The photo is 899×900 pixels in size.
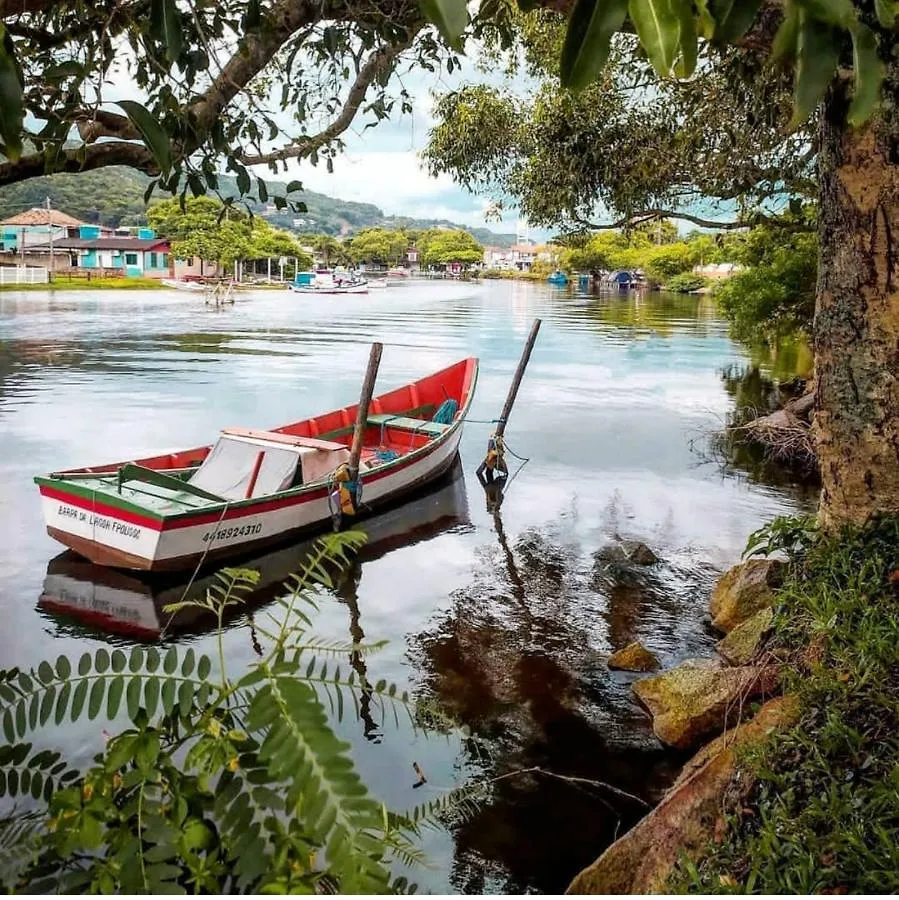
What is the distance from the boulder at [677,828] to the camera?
3.67m

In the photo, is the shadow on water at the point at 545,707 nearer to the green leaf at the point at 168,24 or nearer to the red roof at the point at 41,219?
the green leaf at the point at 168,24

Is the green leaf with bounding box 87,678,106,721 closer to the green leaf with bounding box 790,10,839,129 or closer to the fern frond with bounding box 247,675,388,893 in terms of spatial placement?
the fern frond with bounding box 247,675,388,893

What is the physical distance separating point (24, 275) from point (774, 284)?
55794 millimetres

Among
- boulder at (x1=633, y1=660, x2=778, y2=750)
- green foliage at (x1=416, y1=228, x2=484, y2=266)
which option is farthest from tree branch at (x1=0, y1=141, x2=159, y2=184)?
green foliage at (x1=416, y1=228, x2=484, y2=266)

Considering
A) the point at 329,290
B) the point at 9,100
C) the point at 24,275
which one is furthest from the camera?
the point at 329,290

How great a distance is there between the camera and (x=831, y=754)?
347cm

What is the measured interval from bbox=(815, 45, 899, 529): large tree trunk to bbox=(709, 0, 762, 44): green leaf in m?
3.42

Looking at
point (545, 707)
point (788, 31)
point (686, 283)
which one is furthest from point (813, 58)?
point (686, 283)

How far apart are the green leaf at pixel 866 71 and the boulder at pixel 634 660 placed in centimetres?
658

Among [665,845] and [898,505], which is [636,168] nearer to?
[898,505]

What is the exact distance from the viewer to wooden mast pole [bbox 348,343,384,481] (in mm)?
10789

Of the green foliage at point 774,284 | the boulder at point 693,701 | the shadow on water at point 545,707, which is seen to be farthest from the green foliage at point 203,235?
the boulder at point 693,701

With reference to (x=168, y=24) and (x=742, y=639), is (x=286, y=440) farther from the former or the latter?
(x=168, y=24)

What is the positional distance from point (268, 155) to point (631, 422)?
1531 cm
